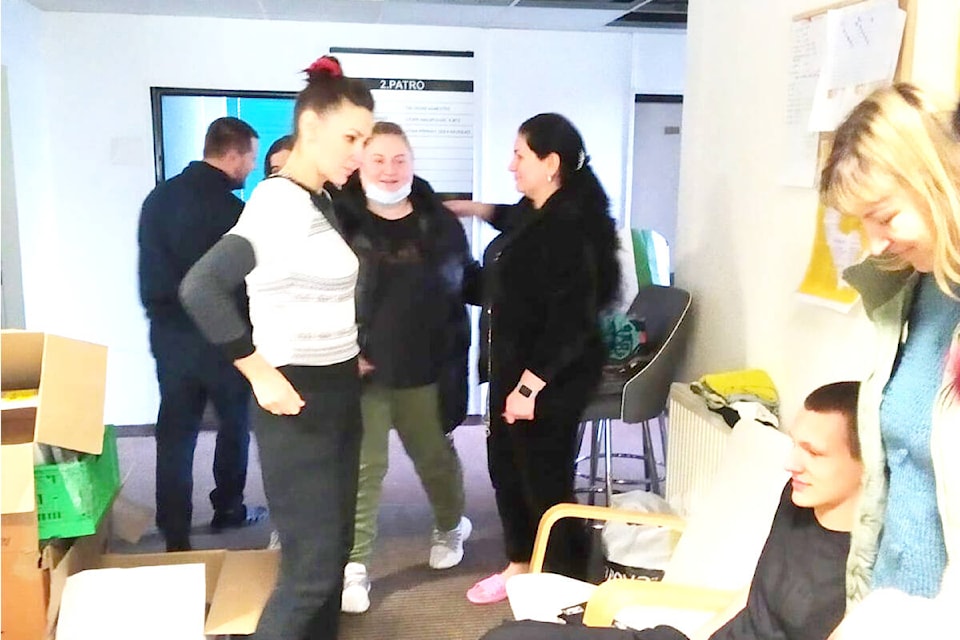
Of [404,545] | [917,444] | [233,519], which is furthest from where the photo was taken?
[233,519]

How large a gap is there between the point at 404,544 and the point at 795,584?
6.11 feet

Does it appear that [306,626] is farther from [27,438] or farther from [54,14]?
Answer: [54,14]

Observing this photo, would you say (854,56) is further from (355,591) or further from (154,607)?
(154,607)

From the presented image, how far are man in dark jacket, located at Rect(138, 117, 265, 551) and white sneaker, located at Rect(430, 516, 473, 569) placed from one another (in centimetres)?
81

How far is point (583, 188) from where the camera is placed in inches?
92.5

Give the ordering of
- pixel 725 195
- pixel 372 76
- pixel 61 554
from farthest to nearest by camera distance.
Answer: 1. pixel 372 76
2. pixel 725 195
3. pixel 61 554

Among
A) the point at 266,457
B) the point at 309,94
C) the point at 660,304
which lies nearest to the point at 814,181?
the point at 660,304

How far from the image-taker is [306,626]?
1.97 metres

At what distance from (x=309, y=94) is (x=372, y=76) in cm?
271

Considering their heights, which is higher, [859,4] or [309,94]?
[859,4]

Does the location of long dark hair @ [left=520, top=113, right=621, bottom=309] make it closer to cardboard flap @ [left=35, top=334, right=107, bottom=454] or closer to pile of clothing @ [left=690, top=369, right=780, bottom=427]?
pile of clothing @ [left=690, top=369, right=780, bottom=427]

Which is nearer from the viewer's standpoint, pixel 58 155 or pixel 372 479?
pixel 372 479

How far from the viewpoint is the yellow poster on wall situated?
194cm

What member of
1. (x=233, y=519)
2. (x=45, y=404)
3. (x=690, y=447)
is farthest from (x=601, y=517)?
(x=233, y=519)
